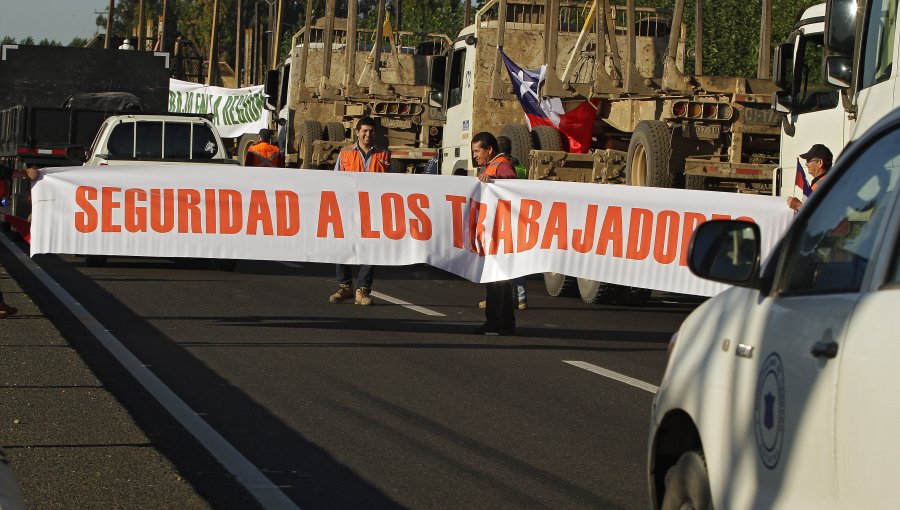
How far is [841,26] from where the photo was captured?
1198 centimetres

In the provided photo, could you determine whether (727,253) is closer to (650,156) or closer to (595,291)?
(595,291)

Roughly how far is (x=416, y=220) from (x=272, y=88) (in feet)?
76.6

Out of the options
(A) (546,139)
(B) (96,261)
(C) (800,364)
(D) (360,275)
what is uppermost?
(A) (546,139)

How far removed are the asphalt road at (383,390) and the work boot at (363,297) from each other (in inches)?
6.0

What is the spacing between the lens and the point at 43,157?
23.5 meters

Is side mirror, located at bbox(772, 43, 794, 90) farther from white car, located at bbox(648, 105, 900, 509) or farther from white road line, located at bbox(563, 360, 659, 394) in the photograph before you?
white car, located at bbox(648, 105, 900, 509)

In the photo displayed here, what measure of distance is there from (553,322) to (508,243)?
2.04 metres

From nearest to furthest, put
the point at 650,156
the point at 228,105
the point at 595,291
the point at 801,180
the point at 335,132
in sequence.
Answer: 1. the point at 801,180
2. the point at 595,291
3. the point at 650,156
4. the point at 335,132
5. the point at 228,105

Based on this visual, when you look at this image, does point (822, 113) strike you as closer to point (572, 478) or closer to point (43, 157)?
point (572, 478)

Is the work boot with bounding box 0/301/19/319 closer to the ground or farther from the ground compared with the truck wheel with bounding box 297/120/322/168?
closer to the ground

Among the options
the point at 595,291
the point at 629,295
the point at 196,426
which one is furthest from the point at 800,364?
the point at 629,295

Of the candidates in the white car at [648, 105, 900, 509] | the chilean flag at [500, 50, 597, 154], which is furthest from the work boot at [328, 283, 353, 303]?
the white car at [648, 105, 900, 509]

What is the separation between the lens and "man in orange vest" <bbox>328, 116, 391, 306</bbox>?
15.1 meters

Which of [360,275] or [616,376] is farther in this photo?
[360,275]
